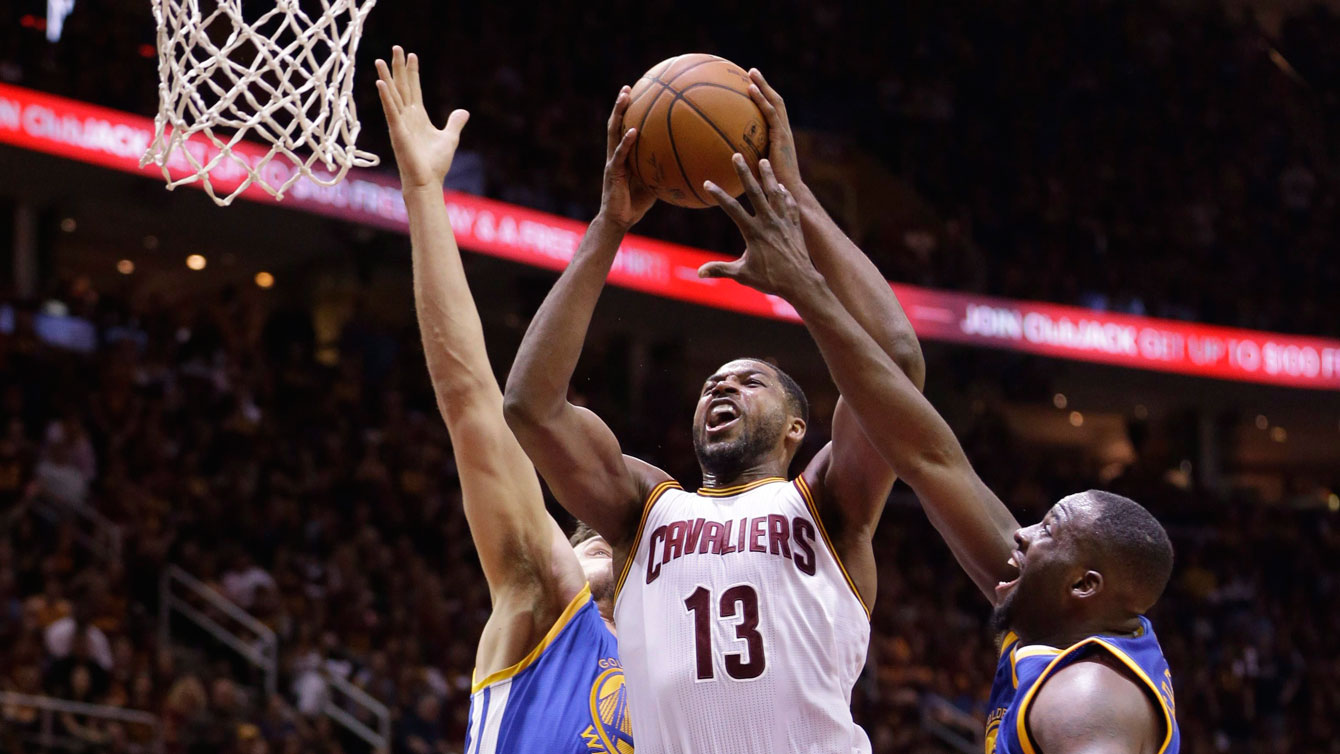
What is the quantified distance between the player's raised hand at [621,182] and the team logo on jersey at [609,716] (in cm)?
92

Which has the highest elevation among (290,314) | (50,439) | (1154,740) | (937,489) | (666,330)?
(666,330)

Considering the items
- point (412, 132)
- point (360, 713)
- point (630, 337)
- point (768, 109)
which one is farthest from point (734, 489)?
point (630, 337)

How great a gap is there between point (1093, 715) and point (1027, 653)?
0.80ft

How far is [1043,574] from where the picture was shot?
252 cm

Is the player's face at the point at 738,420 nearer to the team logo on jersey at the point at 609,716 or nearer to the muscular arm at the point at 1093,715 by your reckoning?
the team logo on jersey at the point at 609,716

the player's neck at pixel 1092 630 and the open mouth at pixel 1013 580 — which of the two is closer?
the player's neck at pixel 1092 630

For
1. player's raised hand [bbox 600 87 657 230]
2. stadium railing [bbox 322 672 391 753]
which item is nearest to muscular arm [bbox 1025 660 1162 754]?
player's raised hand [bbox 600 87 657 230]

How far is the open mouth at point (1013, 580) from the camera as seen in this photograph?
8.45ft

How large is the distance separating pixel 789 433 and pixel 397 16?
11112 mm

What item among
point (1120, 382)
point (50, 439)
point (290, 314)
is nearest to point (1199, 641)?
point (1120, 382)

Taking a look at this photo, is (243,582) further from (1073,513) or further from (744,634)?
(1073,513)

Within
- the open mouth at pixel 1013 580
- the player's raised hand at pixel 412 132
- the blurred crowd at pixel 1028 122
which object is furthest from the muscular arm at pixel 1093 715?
the blurred crowd at pixel 1028 122

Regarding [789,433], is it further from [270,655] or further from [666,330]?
[666,330]

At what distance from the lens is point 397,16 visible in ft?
43.5
